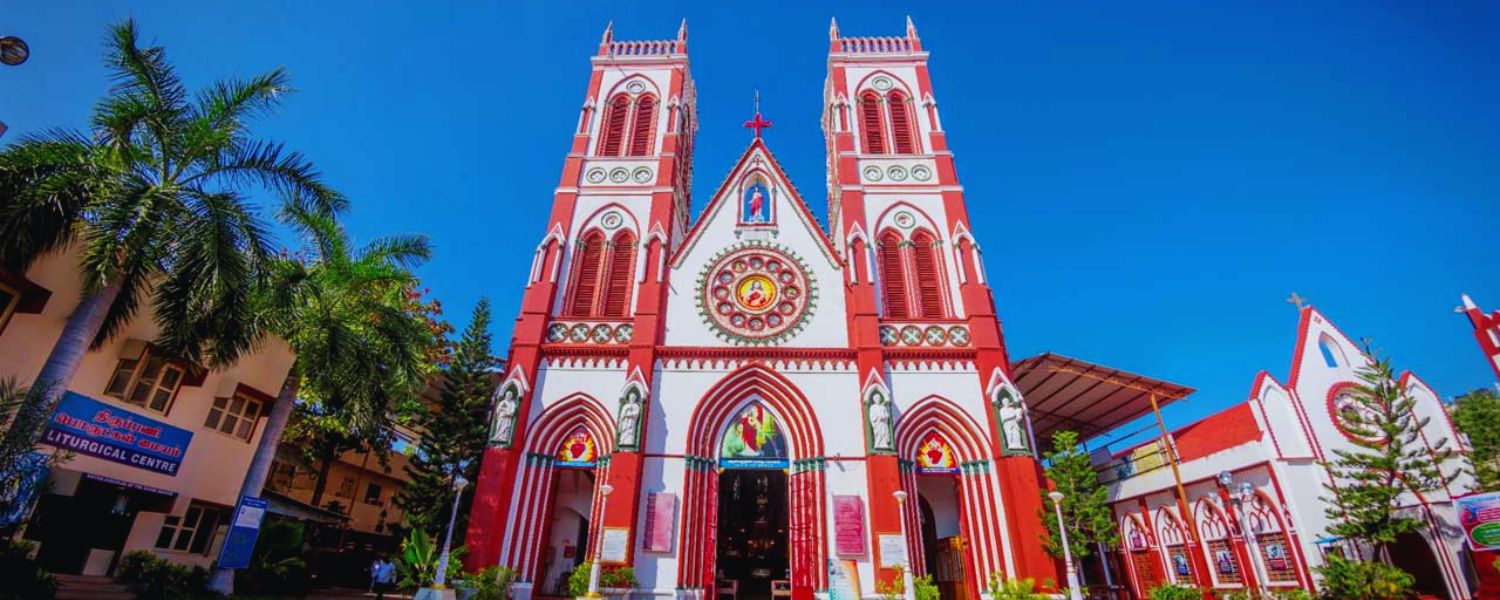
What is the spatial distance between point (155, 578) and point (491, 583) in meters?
6.30

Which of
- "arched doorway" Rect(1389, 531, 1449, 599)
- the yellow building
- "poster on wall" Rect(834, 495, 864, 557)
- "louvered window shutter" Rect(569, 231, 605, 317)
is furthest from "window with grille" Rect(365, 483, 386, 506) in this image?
"arched doorway" Rect(1389, 531, 1449, 599)

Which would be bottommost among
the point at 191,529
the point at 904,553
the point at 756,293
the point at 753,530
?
the point at 904,553

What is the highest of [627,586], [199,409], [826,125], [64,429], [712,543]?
[826,125]

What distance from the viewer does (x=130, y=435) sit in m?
12.9

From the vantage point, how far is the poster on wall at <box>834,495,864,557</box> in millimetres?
16219

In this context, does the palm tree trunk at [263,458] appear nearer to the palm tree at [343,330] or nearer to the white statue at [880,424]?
the palm tree at [343,330]

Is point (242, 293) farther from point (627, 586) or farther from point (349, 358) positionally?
point (627, 586)

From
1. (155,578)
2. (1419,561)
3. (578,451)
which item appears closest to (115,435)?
(155,578)

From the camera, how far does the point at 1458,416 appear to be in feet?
51.6

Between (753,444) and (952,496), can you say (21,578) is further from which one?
(952,496)

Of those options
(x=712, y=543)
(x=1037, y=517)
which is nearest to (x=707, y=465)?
(x=712, y=543)

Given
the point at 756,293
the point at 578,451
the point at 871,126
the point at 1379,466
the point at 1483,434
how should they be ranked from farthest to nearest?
the point at 871,126
the point at 756,293
the point at 578,451
the point at 1483,434
the point at 1379,466

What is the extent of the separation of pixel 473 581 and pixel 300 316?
285 inches

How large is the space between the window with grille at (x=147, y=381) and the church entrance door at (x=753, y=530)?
15.1 meters
